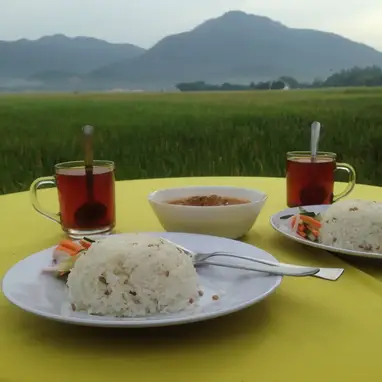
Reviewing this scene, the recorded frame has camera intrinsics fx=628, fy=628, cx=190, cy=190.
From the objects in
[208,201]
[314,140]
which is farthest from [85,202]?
[314,140]

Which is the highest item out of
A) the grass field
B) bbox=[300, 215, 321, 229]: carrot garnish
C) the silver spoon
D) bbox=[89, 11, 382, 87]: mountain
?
bbox=[89, 11, 382, 87]: mountain

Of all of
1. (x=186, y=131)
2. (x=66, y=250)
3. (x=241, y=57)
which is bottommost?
(x=186, y=131)

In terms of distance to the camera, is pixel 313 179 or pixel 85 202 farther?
pixel 313 179

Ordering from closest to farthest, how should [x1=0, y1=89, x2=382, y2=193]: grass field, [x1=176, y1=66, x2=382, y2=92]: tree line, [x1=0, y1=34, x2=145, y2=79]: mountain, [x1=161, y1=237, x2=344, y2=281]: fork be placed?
[x1=161, y1=237, x2=344, y2=281]: fork
[x1=0, y1=89, x2=382, y2=193]: grass field
[x1=0, y1=34, x2=145, y2=79]: mountain
[x1=176, y1=66, x2=382, y2=92]: tree line

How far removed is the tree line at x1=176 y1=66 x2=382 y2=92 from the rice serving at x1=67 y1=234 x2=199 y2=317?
2.11m

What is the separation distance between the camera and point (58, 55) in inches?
104

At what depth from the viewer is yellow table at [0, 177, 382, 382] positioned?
465 mm

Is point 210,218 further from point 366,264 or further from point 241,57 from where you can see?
point 241,57

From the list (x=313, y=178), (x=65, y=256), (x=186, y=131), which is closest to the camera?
(x=65, y=256)

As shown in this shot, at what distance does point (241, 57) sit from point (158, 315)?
2.27 metres

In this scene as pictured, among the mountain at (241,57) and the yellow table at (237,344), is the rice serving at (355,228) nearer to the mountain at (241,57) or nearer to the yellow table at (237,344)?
the yellow table at (237,344)

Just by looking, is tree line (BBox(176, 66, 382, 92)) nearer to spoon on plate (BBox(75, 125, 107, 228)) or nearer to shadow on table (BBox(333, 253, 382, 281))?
spoon on plate (BBox(75, 125, 107, 228))

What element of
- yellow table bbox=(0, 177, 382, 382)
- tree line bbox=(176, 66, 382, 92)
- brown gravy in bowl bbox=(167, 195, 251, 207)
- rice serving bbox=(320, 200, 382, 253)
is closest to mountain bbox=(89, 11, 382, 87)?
tree line bbox=(176, 66, 382, 92)

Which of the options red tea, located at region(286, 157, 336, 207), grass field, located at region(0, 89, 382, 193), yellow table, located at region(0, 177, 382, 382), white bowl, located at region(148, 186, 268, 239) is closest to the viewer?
yellow table, located at region(0, 177, 382, 382)
